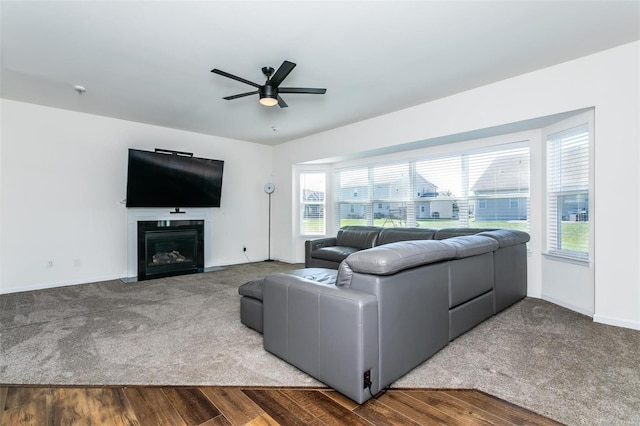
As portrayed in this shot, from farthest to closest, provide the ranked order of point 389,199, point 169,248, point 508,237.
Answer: point 389,199
point 169,248
point 508,237

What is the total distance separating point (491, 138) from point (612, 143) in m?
1.43

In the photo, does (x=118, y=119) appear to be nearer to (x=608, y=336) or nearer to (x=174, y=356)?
(x=174, y=356)

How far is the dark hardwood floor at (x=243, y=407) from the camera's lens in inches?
64.1

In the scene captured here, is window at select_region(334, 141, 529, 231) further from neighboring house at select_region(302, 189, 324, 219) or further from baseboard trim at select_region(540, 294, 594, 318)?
baseboard trim at select_region(540, 294, 594, 318)

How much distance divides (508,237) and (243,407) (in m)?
3.06

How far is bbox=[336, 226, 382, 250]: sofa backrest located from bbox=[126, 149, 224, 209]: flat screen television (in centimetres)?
248

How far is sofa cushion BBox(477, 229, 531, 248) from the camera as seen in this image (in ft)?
10.5

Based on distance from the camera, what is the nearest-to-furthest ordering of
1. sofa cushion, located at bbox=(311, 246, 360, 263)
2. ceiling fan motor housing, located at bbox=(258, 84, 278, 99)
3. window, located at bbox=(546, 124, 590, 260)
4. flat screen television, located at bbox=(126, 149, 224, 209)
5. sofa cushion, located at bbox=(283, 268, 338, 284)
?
sofa cushion, located at bbox=(283, 268, 338, 284) → ceiling fan motor housing, located at bbox=(258, 84, 278, 99) → window, located at bbox=(546, 124, 590, 260) → sofa cushion, located at bbox=(311, 246, 360, 263) → flat screen television, located at bbox=(126, 149, 224, 209)

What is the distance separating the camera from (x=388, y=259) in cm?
181

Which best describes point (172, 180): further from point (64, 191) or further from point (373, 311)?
point (373, 311)

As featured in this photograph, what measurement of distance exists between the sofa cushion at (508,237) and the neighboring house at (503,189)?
1.71 feet

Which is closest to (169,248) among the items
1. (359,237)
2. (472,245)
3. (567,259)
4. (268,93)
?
(359,237)

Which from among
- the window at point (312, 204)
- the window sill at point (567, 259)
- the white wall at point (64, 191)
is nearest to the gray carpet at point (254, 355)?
the window sill at point (567, 259)

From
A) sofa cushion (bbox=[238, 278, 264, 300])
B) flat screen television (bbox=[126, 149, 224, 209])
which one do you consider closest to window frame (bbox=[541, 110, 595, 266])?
sofa cushion (bbox=[238, 278, 264, 300])
